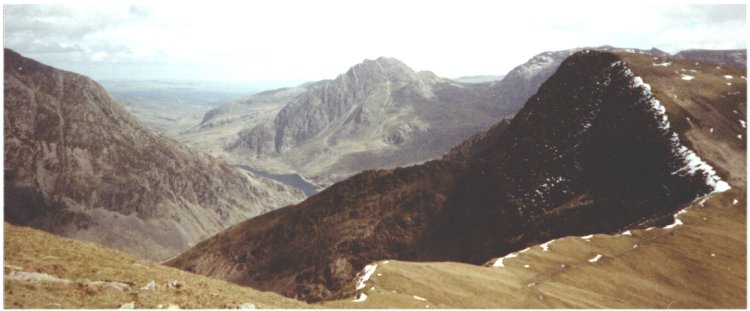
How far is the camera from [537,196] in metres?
138

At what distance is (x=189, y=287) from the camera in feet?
136

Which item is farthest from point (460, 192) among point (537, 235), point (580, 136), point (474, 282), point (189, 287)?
point (189, 287)

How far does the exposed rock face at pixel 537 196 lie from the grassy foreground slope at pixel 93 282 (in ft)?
197

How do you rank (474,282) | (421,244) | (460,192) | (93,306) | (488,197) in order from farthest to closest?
(460,192), (421,244), (488,197), (474,282), (93,306)

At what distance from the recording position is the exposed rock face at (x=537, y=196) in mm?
117875

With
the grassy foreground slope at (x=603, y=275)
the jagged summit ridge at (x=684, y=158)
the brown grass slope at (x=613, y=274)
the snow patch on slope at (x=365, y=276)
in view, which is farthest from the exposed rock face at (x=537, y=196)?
the snow patch on slope at (x=365, y=276)

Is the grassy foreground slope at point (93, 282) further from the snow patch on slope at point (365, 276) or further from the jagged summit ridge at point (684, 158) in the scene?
the jagged summit ridge at point (684, 158)

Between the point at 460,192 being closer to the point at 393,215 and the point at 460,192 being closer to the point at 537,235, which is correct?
the point at 393,215

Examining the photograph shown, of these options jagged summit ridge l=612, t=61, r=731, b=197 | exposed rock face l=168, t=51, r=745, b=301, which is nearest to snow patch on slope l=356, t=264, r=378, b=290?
exposed rock face l=168, t=51, r=745, b=301

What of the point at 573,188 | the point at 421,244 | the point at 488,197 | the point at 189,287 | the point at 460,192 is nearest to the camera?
the point at 189,287

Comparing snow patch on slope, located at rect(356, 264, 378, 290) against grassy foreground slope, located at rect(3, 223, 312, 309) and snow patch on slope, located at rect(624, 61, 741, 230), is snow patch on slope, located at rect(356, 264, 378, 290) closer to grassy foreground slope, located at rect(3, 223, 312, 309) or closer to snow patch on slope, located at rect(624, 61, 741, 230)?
grassy foreground slope, located at rect(3, 223, 312, 309)

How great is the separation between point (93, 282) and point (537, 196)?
383 ft

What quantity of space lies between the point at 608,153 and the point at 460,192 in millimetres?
57691

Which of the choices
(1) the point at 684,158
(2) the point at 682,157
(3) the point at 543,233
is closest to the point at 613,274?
(3) the point at 543,233
